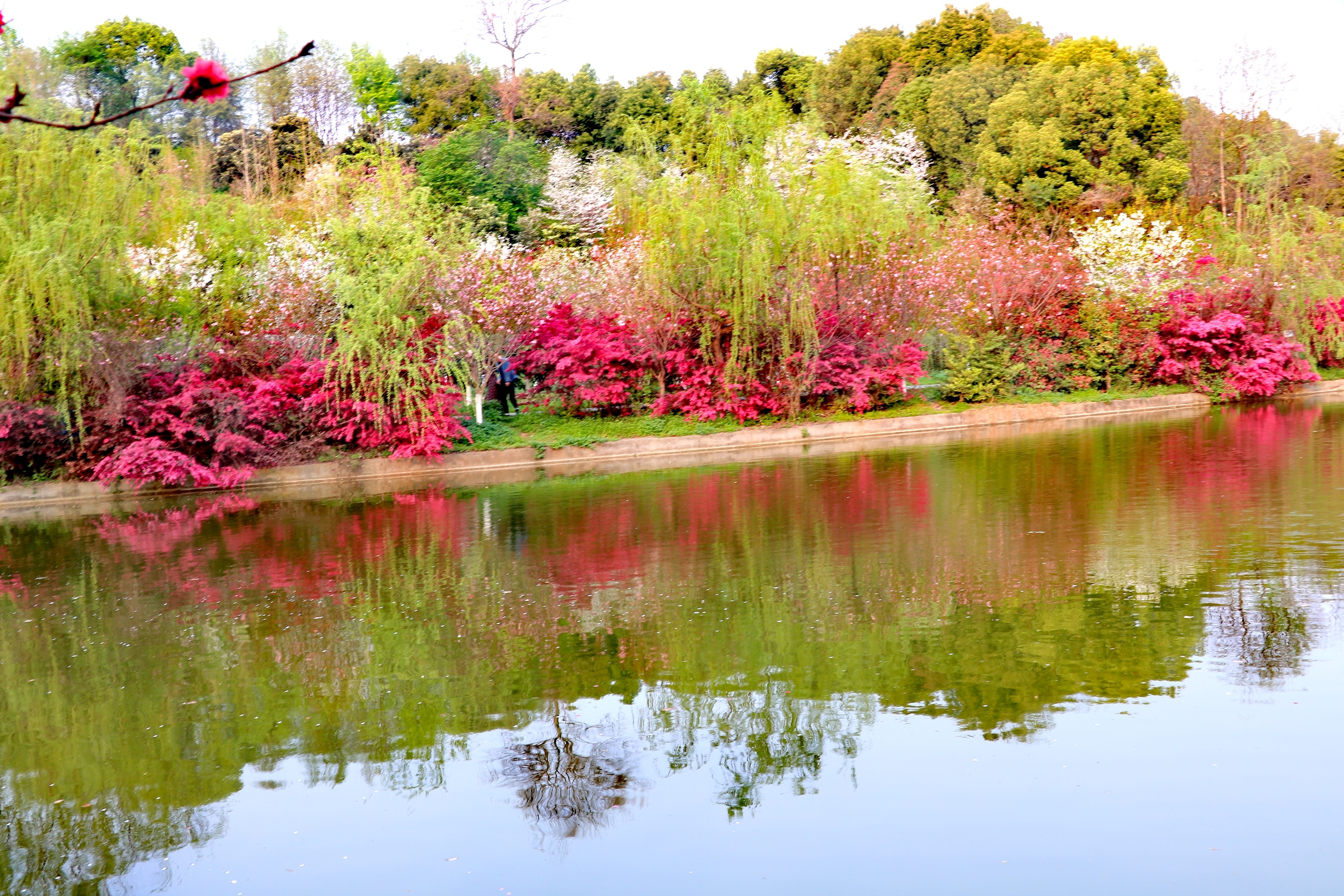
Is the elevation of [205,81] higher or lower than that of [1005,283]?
→ lower

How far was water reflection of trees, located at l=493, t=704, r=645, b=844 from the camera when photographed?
5.82 meters

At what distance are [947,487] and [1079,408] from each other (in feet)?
41.5

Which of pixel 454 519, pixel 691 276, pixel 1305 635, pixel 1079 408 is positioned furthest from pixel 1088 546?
pixel 1079 408

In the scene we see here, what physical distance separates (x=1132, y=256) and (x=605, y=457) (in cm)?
1697

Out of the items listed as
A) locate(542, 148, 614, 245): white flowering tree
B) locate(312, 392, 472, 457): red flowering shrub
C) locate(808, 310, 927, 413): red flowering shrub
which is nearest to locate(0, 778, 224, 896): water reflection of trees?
locate(312, 392, 472, 457): red flowering shrub

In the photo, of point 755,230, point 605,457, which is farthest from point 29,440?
point 755,230

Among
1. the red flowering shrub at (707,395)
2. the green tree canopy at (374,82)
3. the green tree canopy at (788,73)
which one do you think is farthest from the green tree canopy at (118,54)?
the red flowering shrub at (707,395)

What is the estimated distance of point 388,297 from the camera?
22016 mm

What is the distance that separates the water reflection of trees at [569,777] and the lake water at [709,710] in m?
0.03

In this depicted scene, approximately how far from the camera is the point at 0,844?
577 cm

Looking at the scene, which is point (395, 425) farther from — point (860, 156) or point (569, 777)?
point (860, 156)

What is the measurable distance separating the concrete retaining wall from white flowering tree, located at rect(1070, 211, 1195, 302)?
3902 millimetres

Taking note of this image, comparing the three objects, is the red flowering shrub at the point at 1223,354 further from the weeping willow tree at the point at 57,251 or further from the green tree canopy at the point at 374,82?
the green tree canopy at the point at 374,82

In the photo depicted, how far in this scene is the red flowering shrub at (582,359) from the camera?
2475 cm
